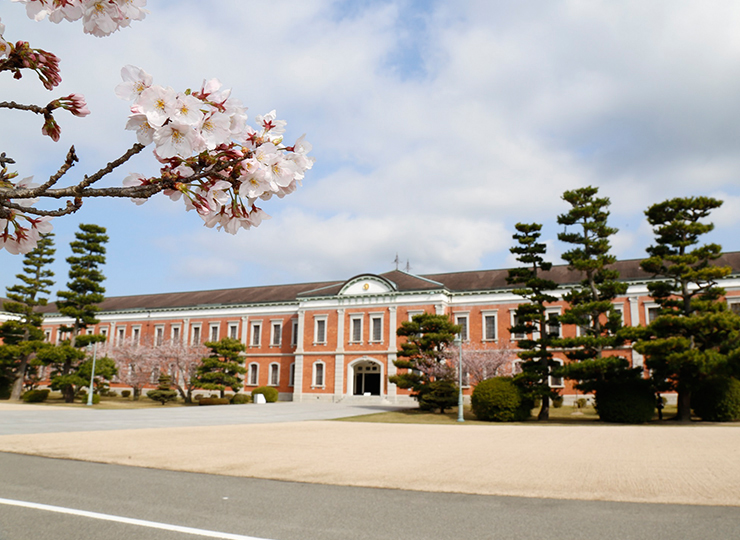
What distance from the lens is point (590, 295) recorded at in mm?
27094

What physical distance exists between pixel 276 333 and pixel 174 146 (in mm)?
48535

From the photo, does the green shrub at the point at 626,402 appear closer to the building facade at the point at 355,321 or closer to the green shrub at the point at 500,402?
the green shrub at the point at 500,402

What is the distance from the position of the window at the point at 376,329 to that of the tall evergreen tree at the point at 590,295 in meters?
19.3

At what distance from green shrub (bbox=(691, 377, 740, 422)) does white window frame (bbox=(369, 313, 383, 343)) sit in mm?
23499

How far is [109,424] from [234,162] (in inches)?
814

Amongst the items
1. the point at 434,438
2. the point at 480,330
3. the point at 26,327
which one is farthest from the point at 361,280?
the point at 434,438

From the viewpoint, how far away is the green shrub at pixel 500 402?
25.5 meters

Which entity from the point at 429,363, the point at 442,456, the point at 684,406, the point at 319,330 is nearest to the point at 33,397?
the point at 319,330

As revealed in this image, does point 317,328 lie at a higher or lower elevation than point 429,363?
higher

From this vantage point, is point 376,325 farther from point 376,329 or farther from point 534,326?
point 534,326

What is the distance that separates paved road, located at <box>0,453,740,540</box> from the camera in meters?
5.77

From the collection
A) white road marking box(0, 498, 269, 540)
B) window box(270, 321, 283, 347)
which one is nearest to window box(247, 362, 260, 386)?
window box(270, 321, 283, 347)

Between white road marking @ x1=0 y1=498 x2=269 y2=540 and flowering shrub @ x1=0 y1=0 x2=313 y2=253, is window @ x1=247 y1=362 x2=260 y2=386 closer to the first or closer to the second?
white road marking @ x1=0 y1=498 x2=269 y2=540

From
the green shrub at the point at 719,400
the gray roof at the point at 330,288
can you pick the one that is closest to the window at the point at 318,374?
the gray roof at the point at 330,288
